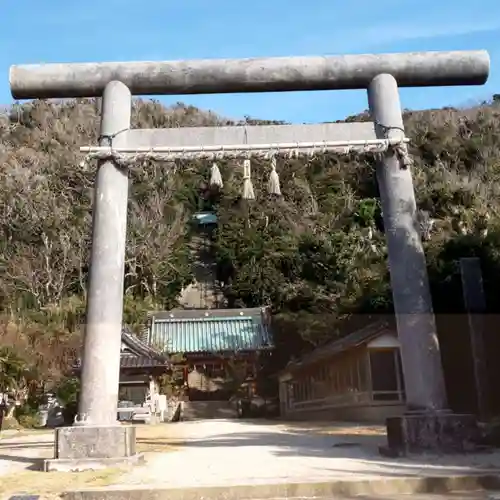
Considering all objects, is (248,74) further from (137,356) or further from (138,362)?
(137,356)

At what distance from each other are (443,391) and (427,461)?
3.48ft

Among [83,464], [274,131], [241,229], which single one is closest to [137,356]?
[274,131]

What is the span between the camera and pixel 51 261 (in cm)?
2928

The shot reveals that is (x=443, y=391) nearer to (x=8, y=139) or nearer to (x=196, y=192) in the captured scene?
(x=196, y=192)

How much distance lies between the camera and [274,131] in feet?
25.7

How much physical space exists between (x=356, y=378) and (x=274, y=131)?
11807 mm

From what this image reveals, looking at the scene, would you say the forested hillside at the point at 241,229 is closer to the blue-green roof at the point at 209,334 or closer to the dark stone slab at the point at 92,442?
the blue-green roof at the point at 209,334

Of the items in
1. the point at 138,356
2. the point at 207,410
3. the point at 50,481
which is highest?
the point at 138,356

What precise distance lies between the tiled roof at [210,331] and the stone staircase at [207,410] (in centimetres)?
234

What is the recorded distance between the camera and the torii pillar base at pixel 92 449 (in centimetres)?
609

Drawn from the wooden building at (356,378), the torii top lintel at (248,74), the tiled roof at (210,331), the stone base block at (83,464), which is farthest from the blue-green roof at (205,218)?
the stone base block at (83,464)

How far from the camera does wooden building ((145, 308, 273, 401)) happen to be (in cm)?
2522

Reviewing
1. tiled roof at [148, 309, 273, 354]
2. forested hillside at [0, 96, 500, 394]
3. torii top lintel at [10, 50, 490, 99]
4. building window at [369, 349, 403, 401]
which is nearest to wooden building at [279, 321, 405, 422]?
building window at [369, 349, 403, 401]

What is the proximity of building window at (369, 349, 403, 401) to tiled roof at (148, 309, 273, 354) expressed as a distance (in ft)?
27.7
